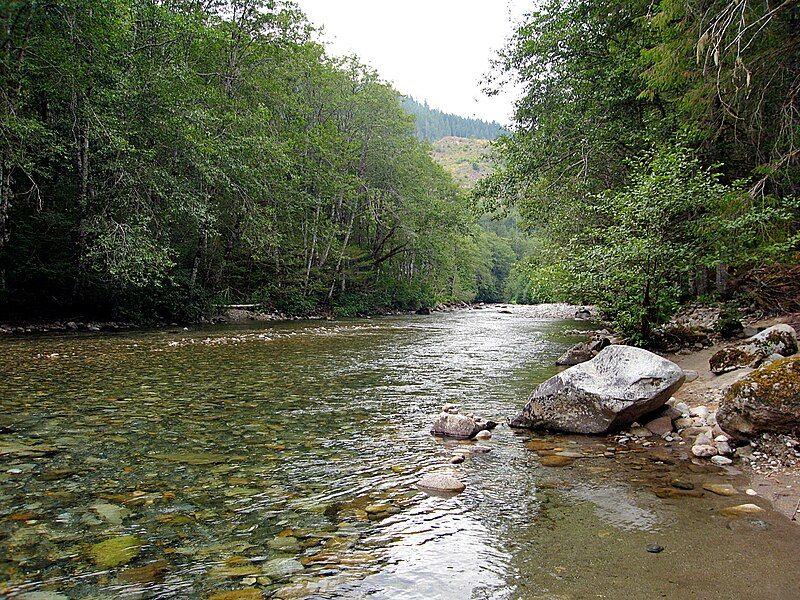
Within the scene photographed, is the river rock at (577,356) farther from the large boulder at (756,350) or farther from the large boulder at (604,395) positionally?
the large boulder at (604,395)

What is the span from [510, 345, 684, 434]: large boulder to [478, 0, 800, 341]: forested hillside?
3.93 meters

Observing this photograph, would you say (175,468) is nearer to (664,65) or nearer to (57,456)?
(57,456)

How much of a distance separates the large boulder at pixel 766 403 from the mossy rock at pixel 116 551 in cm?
531

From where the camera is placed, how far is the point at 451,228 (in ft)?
128

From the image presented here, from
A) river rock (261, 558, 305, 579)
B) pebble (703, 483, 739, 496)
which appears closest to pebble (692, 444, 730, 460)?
pebble (703, 483, 739, 496)

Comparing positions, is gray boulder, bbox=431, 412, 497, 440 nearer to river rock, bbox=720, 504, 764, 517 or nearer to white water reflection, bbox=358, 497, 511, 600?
white water reflection, bbox=358, 497, 511, 600

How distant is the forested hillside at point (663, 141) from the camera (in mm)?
9766

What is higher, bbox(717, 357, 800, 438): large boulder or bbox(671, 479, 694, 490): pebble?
bbox(717, 357, 800, 438): large boulder

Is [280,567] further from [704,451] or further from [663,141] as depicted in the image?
[663,141]

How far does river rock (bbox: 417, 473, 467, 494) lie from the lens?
14.6 ft

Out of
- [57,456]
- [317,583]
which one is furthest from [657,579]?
[57,456]

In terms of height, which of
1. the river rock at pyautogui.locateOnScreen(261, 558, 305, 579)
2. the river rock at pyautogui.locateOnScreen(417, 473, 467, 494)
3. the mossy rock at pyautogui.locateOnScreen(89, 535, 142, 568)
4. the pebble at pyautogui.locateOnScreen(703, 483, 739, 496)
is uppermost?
the mossy rock at pyautogui.locateOnScreen(89, 535, 142, 568)

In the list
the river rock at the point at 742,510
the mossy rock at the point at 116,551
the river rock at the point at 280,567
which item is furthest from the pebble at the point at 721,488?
the mossy rock at the point at 116,551

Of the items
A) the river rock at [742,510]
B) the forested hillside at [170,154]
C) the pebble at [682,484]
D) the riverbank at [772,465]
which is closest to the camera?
the river rock at [742,510]
